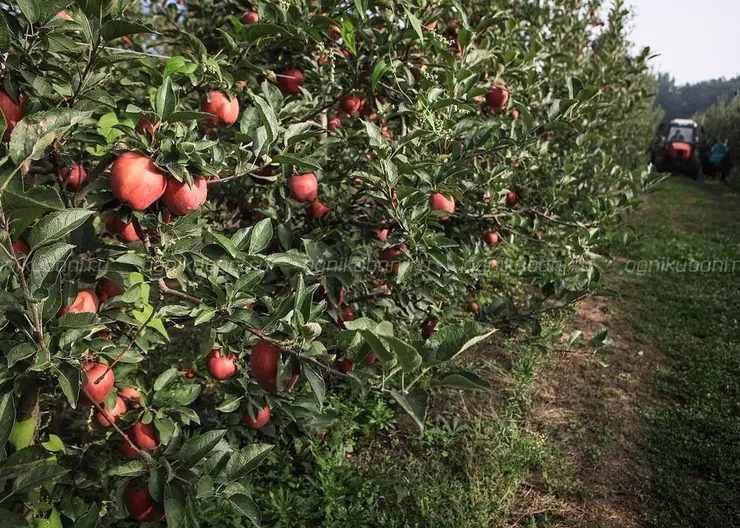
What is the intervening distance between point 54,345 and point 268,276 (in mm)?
762

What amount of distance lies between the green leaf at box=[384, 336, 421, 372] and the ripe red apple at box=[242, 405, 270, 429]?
118 centimetres

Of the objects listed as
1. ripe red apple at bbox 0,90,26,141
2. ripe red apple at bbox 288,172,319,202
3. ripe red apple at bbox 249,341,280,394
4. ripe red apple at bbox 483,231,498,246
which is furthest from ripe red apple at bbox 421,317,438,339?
ripe red apple at bbox 0,90,26,141

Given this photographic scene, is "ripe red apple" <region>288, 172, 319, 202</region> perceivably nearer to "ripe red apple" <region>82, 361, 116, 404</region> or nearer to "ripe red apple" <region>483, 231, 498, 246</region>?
"ripe red apple" <region>82, 361, 116, 404</region>

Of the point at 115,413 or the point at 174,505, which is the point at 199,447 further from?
the point at 115,413

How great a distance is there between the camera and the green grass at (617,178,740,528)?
100 inches

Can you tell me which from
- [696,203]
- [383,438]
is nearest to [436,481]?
[383,438]

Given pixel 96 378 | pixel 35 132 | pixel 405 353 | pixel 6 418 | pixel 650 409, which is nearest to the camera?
pixel 405 353

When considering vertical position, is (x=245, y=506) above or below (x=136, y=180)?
below

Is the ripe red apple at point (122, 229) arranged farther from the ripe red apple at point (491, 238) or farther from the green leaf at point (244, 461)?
the ripe red apple at point (491, 238)

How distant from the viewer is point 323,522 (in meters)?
2.13

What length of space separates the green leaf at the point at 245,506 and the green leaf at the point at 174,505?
9 centimetres

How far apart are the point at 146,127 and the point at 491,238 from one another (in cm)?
186

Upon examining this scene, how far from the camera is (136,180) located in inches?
41.1

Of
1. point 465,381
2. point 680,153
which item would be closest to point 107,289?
point 465,381
